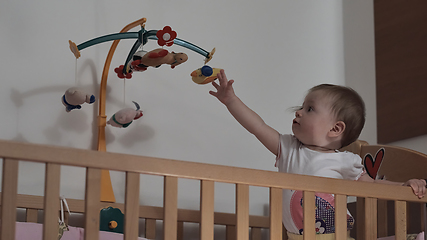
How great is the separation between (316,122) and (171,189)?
53cm

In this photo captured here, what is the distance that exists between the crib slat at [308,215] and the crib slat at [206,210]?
0.20 metres

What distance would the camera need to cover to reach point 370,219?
105 cm

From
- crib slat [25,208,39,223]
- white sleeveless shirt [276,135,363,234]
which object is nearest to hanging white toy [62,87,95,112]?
crib slat [25,208,39,223]

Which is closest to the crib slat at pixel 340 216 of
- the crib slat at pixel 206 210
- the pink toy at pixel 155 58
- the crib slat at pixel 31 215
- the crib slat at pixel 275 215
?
the crib slat at pixel 275 215

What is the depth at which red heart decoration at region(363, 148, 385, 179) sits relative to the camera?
1.28m

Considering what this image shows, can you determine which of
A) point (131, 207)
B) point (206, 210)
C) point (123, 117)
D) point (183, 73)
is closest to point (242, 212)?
point (206, 210)

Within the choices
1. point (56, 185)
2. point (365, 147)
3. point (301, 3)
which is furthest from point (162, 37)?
point (301, 3)

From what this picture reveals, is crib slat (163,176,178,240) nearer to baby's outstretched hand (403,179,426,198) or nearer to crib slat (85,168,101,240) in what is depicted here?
crib slat (85,168,101,240)

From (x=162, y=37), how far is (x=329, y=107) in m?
0.43

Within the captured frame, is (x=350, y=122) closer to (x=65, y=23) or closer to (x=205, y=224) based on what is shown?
(x=205, y=224)

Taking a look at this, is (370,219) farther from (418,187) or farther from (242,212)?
(242,212)

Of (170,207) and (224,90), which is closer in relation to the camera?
(170,207)

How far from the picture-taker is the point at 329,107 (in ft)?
4.20

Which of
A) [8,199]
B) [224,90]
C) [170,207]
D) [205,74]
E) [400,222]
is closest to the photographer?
[8,199]
